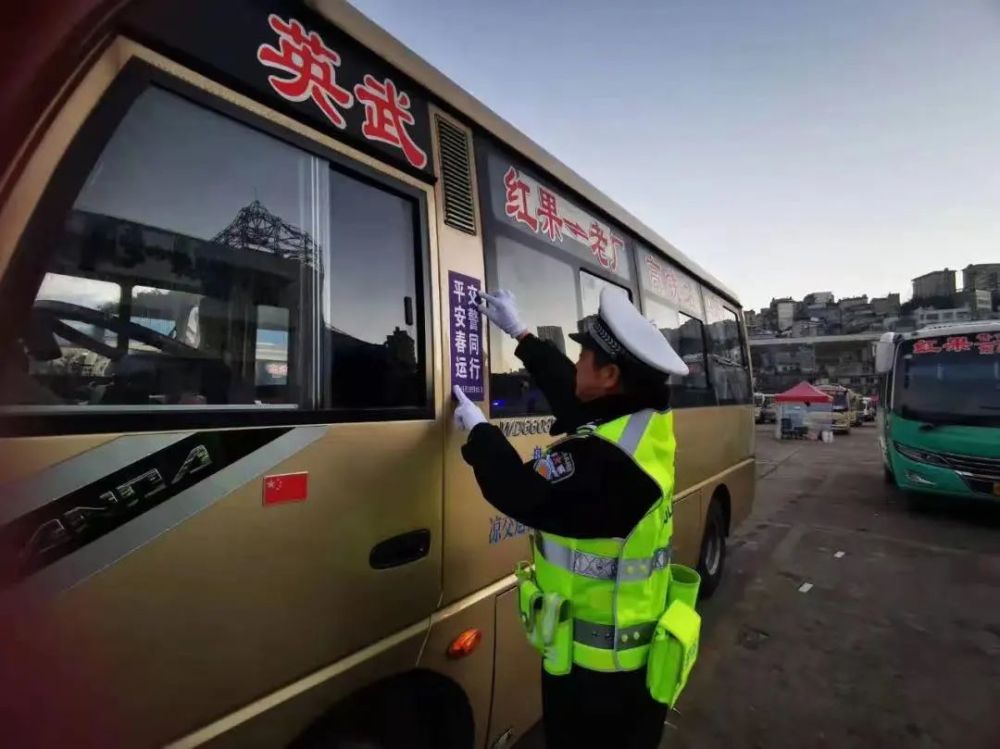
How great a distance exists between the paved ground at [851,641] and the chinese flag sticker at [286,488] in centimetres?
232

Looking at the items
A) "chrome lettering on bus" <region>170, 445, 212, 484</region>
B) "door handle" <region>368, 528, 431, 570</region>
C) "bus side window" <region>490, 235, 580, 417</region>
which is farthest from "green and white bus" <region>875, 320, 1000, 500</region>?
"chrome lettering on bus" <region>170, 445, 212, 484</region>

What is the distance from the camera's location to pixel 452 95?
2.22m

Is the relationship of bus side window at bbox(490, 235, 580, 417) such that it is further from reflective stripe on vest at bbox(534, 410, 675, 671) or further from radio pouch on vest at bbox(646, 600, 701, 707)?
radio pouch on vest at bbox(646, 600, 701, 707)

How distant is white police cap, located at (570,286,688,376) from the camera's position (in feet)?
5.67

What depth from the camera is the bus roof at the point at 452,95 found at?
174cm

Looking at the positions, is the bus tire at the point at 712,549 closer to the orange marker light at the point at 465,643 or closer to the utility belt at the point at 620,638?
the orange marker light at the point at 465,643

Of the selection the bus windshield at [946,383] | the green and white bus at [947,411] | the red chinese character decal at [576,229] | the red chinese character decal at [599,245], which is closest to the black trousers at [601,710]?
the red chinese character decal at [576,229]

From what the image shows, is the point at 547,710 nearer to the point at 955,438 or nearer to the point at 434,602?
the point at 434,602

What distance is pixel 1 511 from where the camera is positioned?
98cm

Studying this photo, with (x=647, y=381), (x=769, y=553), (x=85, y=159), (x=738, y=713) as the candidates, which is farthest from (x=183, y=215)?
(x=769, y=553)

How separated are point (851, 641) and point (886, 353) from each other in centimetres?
681

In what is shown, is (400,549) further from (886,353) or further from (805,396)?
(805,396)

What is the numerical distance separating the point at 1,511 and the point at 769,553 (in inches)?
282

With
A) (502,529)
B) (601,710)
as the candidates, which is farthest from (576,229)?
(601,710)
